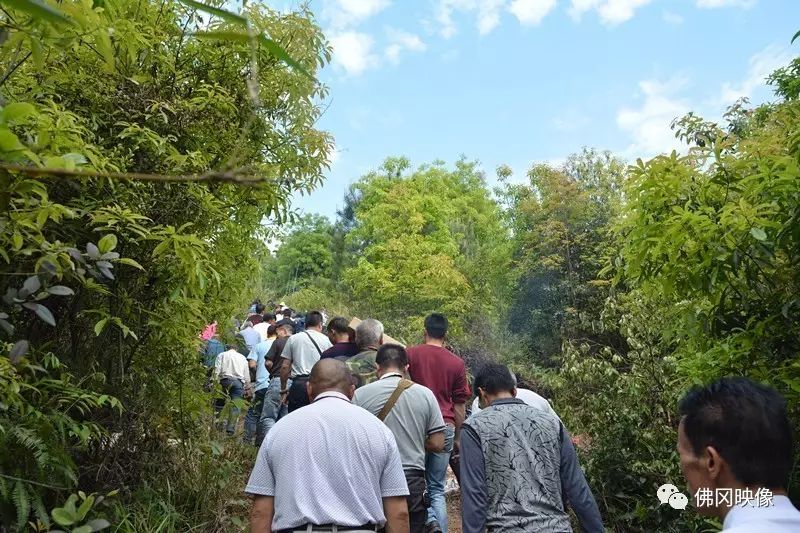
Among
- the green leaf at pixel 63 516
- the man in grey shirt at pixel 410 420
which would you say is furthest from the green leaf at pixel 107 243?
the man in grey shirt at pixel 410 420

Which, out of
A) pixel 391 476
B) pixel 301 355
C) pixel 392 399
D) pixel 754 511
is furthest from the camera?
pixel 301 355

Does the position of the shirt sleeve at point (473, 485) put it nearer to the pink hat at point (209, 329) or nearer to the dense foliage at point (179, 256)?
the dense foliage at point (179, 256)

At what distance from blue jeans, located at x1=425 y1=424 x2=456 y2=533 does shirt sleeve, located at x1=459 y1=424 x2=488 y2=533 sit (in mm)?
1590

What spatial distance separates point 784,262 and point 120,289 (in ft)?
12.1

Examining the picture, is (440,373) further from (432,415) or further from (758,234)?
(758,234)

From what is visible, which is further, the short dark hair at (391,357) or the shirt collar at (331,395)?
the short dark hair at (391,357)

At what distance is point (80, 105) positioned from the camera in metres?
3.80

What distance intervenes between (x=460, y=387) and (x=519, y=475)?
2565 mm

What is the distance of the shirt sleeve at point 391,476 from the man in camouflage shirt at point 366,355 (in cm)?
230

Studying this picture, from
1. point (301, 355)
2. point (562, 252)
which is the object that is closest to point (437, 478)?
point (301, 355)

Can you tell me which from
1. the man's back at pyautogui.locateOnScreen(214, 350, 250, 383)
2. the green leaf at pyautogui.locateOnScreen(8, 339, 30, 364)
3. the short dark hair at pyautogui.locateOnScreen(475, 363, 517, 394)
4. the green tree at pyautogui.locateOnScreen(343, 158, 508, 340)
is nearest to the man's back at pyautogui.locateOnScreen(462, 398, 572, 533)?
the short dark hair at pyautogui.locateOnScreen(475, 363, 517, 394)

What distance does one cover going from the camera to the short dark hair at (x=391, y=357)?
15.3 feet

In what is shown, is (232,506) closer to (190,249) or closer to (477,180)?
(190,249)

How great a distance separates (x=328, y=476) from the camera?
2877 millimetres
